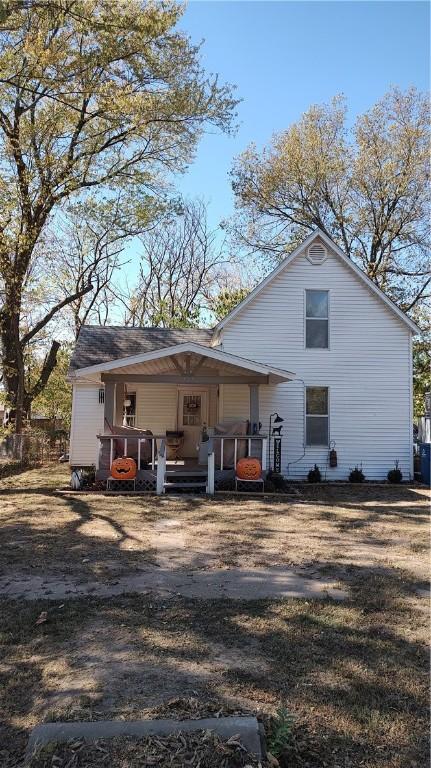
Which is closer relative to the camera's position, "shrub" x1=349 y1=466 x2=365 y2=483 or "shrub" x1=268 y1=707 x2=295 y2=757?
"shrub" x1=268 y1=707 x2=295 y2=757

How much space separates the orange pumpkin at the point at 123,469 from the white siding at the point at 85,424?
14.1 ft

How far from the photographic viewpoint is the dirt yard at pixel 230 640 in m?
2.83

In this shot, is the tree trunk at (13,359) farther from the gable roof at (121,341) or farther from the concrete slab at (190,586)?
the concrete slab at (190,586)

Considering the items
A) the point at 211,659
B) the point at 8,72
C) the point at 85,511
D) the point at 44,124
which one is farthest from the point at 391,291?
the point at 211,659

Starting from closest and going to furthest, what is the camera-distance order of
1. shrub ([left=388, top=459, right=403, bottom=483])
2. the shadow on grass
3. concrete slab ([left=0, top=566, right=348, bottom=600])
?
the shadow on grass → concrete slab ([left=0, top=566, right=348, bottom=600]) → shrub ([left=388, top=459, right=403, bottom=483])

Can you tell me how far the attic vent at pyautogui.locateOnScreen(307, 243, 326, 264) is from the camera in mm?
15031

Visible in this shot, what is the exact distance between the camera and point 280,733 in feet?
8.43

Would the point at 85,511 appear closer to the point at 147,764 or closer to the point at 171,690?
the point at 171,690

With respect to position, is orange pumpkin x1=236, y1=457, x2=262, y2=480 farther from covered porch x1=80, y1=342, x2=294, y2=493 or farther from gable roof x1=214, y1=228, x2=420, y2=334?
gable roof x1=214, y1=228, x2=420, y2=334

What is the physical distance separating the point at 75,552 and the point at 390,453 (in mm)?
10841

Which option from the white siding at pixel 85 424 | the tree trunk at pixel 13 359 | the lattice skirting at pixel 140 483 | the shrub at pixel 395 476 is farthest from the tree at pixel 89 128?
the shrub at pixel 395 476

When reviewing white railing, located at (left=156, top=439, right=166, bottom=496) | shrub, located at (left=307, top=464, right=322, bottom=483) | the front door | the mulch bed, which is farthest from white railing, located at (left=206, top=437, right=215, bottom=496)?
the mulch bed

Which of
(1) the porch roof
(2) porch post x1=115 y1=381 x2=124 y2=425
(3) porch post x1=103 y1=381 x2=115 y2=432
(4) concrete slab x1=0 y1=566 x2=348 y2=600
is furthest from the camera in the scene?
(2) porch post x1=115 y1=381 x2=124 y2=425

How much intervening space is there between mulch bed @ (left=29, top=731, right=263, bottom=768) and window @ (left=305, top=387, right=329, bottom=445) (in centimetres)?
1266
